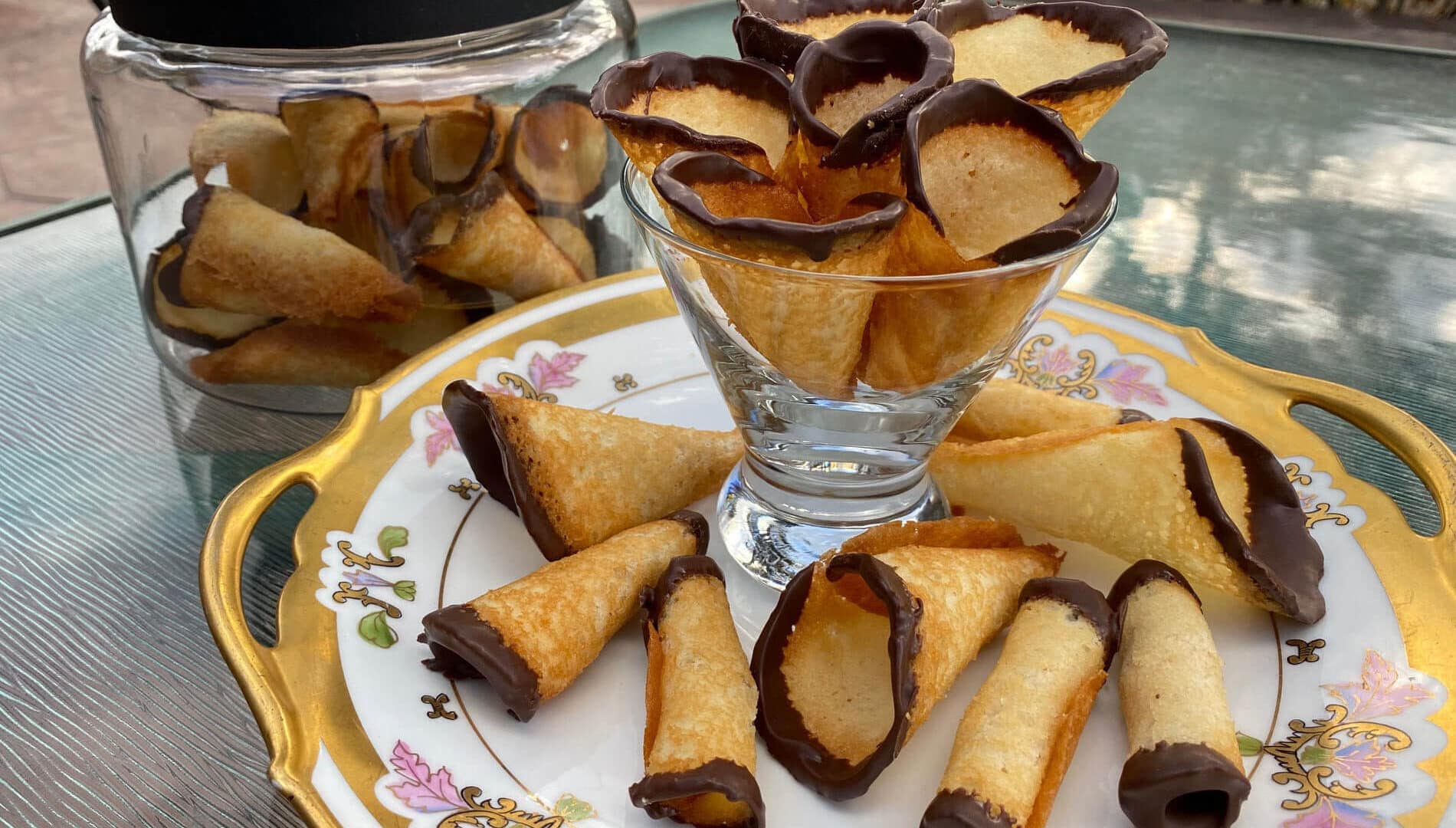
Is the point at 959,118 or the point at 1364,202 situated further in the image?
the point at 1364,202

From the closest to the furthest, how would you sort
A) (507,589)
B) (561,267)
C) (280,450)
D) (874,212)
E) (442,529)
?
Result: (874,212)
(507,589)
(442,529)
(280,450)
(561,267)

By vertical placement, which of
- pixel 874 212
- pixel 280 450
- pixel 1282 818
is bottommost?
pixel 280 450

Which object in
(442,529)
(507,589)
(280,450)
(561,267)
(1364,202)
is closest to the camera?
(507,589)

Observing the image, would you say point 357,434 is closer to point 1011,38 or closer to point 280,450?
point 280,450

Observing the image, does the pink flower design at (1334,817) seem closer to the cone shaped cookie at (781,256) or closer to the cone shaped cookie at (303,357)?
the cone shaped cookie at (781,256)

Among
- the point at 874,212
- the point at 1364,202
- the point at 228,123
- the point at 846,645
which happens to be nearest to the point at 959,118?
the point at 874,212

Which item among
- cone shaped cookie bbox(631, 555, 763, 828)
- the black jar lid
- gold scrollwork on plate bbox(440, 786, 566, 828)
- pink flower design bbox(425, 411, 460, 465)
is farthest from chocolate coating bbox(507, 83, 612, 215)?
gold scrollwork on plate bbox(440, 786, 566, 828)
